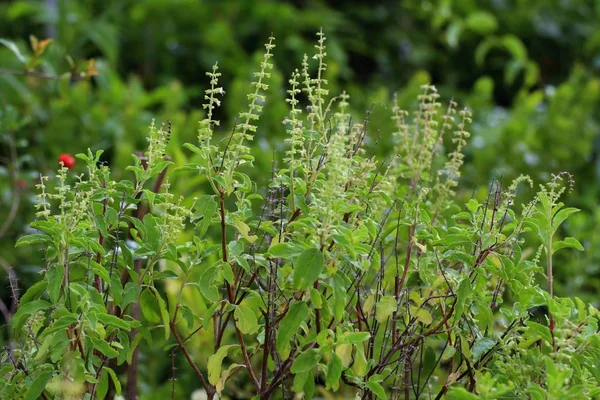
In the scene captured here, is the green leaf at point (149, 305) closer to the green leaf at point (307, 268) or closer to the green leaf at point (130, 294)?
the green leaf at point (130, 294)

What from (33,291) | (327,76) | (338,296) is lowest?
(327,76)

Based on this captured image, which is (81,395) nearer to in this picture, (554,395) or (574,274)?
(554,395)

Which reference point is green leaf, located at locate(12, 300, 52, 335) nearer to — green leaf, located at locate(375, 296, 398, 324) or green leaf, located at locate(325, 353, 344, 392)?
green leaf, located at locate(325, 353, 344, 392)

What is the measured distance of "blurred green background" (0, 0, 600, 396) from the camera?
418 cm

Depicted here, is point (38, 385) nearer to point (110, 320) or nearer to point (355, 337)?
point (110, 320)

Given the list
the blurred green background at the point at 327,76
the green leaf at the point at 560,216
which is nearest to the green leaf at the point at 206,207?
the green leaf at the point at 560,216

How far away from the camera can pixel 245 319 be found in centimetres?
162

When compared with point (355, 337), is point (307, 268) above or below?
above

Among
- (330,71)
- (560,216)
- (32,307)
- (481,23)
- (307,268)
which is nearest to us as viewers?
(307,268)

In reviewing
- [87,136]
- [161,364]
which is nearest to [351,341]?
[161,364]

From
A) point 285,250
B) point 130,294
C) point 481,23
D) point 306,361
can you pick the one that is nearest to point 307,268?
point 285,250

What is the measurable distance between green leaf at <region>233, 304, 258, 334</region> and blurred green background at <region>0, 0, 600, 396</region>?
1.82m

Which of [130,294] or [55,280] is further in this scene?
[130,294]

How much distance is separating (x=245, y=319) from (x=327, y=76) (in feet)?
12.2
